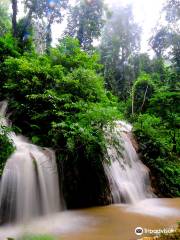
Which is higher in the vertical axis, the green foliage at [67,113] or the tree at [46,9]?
the tree at [46,9]

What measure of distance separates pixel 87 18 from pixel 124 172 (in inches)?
619

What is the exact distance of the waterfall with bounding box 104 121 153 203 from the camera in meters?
9.70

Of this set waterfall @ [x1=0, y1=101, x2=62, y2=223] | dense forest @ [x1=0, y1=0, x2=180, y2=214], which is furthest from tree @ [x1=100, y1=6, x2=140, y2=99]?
waterfall @ [x1=0, y1=101, x2=62, y2=223]

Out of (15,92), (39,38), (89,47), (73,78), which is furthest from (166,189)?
(39,38)

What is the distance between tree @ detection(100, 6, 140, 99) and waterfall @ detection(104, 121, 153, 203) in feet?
51.1

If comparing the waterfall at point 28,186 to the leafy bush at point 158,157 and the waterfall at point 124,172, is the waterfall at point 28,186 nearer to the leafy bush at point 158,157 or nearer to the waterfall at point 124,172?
the waterfall at point 124,172

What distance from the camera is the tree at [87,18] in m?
22.5

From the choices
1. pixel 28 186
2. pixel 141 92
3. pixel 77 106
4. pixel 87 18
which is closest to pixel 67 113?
pixel 77 106

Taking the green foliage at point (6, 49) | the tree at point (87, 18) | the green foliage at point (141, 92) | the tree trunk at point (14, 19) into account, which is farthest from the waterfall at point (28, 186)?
the tree at point (87, 18)

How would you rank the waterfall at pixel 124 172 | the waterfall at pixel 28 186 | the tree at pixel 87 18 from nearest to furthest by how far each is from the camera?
the waterfall at pixel 28 186, the waterfall at pixel 124 172, the tree at pixel 87 18

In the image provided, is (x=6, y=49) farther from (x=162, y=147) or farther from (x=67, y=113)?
(x=162, y=147)

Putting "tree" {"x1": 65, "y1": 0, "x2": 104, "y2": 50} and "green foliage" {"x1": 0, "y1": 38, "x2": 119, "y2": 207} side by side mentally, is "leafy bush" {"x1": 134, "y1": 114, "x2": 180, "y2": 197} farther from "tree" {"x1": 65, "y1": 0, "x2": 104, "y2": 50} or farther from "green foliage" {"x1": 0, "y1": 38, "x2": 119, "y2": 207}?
"tree" {"x1": 65, "y1": 0, "x2": 104, "y2": 50}

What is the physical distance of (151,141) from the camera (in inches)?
515

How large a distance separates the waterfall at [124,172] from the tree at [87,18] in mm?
13043
